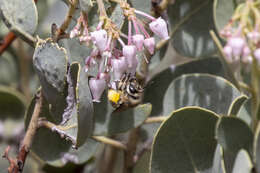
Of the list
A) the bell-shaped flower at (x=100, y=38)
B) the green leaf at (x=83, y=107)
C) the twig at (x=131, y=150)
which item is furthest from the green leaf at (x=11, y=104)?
the bell-shaped flower at (x=100, y=38)

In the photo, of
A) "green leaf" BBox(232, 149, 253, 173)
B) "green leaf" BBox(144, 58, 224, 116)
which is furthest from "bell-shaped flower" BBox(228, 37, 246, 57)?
"green leaf" BBox(144, 58, 224, 116)

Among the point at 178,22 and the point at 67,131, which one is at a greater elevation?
the point at 178,22

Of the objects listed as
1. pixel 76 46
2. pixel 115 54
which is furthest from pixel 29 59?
pixel 115 54

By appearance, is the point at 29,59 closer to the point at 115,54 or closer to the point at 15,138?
the point at 15,138

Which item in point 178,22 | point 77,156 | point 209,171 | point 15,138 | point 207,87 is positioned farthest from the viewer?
point 15,138

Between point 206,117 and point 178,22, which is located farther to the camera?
point 178,22

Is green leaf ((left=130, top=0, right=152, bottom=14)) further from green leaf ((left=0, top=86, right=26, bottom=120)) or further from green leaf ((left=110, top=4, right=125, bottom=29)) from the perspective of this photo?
green leaf ((left=0, top=86, right=26, bottom=120))

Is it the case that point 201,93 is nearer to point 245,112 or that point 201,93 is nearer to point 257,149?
point 245,112

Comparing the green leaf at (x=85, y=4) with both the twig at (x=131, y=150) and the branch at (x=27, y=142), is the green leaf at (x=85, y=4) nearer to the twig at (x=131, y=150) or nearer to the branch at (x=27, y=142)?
the branch at (x=27, y=142)
